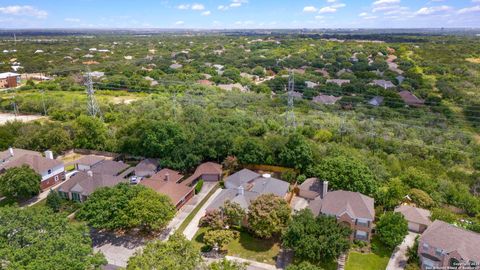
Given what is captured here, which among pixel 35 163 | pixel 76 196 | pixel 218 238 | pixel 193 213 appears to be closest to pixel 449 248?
pixel 218 238

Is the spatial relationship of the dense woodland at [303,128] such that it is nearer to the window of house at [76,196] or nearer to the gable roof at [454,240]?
the gable roof at [454,240]

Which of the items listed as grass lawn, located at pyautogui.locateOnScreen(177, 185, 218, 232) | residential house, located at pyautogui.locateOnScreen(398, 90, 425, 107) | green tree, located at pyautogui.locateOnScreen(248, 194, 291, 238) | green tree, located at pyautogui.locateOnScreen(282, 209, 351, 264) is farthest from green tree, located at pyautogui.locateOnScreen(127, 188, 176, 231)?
residential house, located at pyautogui.locateOnScreen(398, 90, 425, 107)

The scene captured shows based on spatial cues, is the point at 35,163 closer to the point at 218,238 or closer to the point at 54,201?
the point at 54,201

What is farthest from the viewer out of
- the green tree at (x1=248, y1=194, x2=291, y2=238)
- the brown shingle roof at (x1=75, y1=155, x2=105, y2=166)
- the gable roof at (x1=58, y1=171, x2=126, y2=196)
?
the brown shingle roof at (x1=75, y1=155, x2=105, y2=166)

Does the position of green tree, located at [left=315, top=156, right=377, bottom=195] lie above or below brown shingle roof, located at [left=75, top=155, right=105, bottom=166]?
above

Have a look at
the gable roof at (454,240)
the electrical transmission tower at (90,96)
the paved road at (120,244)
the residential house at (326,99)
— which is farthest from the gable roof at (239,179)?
the residential house at (326,99)

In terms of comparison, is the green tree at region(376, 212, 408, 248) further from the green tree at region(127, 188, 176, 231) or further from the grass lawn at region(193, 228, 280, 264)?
the green tree at region(127, 188, 176, 231)

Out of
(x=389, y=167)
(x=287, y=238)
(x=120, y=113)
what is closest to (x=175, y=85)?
(x=120, y=113)

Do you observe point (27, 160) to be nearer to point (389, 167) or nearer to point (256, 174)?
point (256, 174)
